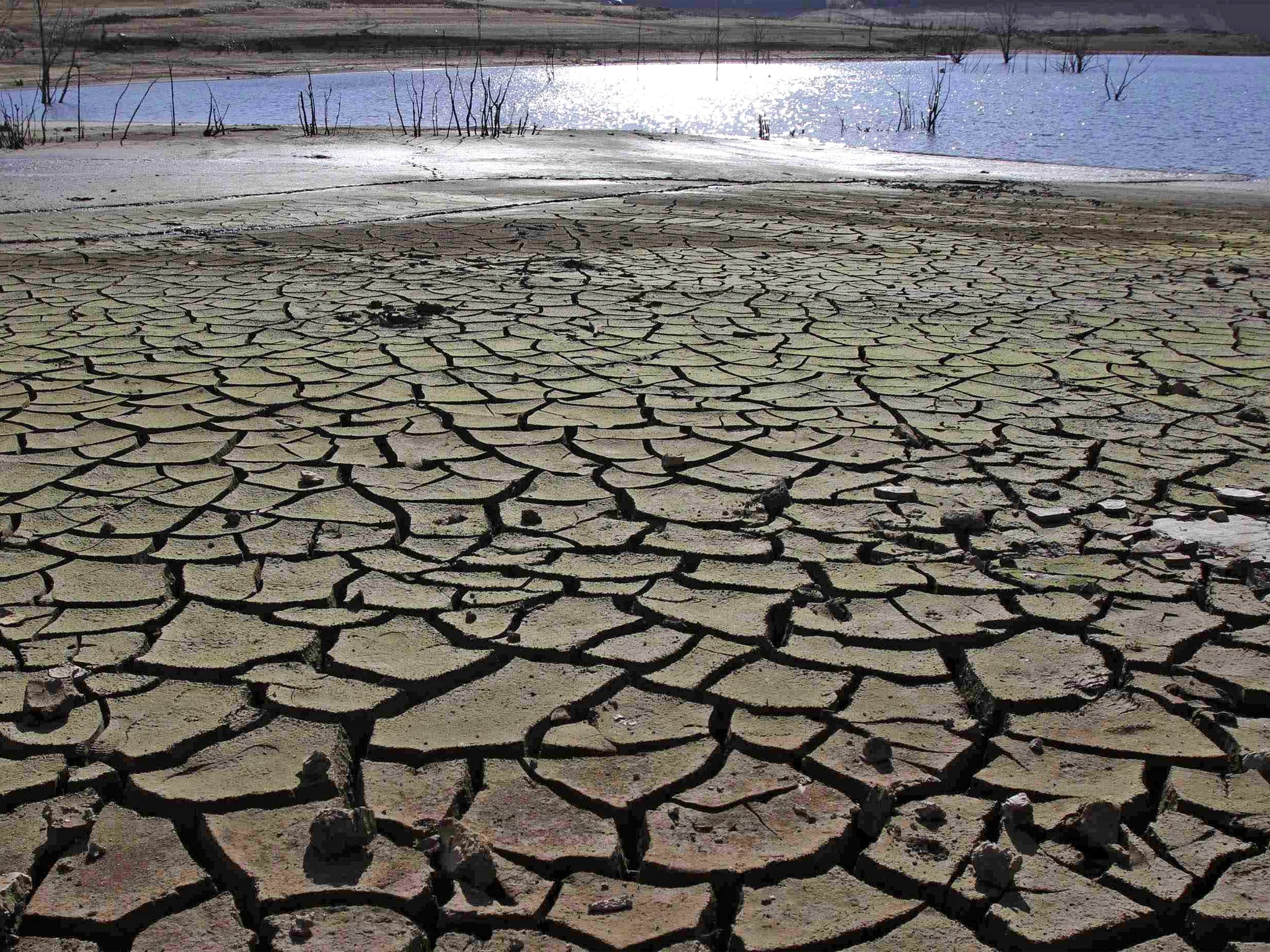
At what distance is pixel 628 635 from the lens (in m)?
2.30

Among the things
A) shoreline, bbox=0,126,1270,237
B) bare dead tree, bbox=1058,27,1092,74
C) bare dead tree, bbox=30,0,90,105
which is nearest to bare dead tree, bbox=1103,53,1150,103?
bare dead tree, bbox=1058,27,1092,74

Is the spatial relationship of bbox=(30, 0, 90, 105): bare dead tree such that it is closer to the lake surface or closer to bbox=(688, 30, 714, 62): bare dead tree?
the lake surface

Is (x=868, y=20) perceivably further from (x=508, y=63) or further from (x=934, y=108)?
(x=934, y=108)

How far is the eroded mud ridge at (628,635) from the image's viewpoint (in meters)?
1.61

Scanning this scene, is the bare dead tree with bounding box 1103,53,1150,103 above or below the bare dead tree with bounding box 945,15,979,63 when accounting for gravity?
below

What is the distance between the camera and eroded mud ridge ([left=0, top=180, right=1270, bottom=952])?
5.27 feet

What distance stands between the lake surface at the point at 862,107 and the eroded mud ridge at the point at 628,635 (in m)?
11.5

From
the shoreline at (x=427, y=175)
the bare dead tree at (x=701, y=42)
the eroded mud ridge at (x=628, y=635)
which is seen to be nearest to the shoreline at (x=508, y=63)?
the bare dead tree at (x=701, y=42)

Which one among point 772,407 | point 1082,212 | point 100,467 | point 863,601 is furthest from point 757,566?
point 1082,212

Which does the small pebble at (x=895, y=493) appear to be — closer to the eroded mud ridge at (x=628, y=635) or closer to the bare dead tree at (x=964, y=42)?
the eroded mud ridge at (x=628, y=635)

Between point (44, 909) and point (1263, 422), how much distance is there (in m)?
3.52

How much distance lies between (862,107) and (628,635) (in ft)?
74.6

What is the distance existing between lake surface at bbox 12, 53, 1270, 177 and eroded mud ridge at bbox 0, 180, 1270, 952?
11.5 meters

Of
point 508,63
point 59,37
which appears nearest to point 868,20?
point 508,63
